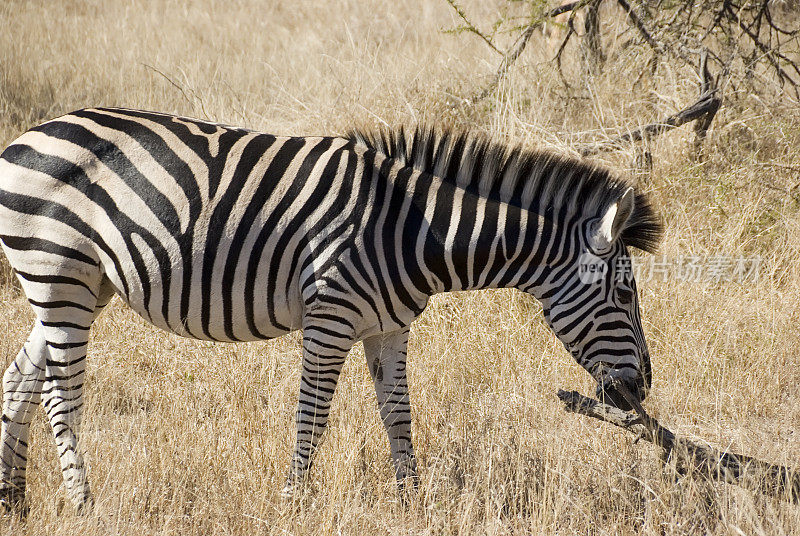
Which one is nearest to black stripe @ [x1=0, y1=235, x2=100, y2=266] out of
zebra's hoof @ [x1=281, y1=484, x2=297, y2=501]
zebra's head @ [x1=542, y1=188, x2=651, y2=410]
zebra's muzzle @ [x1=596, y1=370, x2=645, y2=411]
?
zebra's hoof @ [x1=281, y1=484, x2=297, y2=501]

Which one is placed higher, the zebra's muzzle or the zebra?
the zebra

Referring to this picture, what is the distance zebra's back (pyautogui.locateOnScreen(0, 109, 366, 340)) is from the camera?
142 inches

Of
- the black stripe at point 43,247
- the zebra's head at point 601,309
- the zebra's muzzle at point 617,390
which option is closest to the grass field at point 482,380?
the zebra's muzzle at point 617,390

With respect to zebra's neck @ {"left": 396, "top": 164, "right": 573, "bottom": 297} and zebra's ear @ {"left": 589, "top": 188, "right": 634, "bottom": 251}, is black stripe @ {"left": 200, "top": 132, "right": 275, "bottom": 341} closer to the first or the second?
zebra's neck @ {"left": 396, "top": 164, "right": 573, "bottom": 297}

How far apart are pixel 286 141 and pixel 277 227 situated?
20.6 inches

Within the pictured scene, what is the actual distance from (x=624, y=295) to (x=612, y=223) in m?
0.46

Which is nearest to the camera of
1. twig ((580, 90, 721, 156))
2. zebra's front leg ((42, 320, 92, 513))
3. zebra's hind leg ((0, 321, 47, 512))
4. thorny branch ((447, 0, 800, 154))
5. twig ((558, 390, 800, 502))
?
twig ((558, 390, 800, 502))

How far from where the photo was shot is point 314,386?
12.3 feet

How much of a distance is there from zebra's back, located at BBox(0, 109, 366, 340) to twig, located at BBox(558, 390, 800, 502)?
1.42 metres

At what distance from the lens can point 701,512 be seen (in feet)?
11.7

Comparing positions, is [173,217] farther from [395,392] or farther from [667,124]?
[667,124]

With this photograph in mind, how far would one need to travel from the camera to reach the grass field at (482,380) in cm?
365

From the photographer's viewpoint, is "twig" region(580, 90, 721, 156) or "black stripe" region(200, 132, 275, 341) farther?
"twig" region(580, 90, 721, 156)

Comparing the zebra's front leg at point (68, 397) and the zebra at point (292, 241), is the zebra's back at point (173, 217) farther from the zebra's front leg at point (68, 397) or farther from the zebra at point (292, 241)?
the zebra's front leg at point (68, 397)
